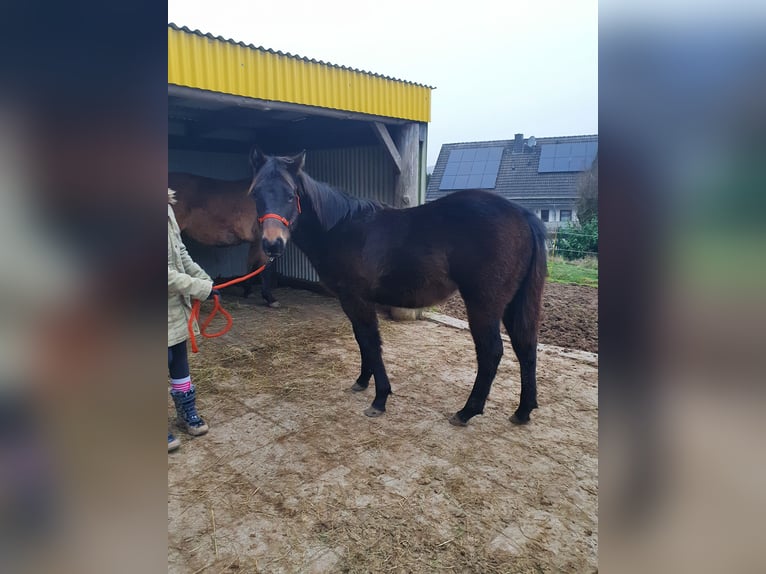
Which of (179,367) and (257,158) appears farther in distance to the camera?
(257,158)

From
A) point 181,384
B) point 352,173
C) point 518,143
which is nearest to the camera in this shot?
point 181,384

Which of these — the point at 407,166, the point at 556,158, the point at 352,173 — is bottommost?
the point at 407,166

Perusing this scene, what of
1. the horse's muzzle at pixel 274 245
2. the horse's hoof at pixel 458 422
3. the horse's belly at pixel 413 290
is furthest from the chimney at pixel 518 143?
the horse's muzzle at pixel 274 245

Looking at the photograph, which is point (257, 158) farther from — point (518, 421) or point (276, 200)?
point (518, 421)

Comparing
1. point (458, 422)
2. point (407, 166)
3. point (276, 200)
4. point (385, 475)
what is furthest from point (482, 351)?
point (407, 166)

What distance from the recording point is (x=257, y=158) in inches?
132

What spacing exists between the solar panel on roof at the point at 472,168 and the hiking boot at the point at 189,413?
1664 centimetres

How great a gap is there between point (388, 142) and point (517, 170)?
1449 centimetres

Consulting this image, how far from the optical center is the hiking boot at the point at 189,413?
2.96 meters

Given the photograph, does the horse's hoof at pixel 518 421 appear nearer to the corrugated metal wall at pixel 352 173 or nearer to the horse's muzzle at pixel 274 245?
the horse's muzzle at pixel 274 245

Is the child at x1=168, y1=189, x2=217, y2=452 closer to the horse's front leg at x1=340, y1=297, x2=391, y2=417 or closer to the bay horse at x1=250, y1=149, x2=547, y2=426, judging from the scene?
the bay horse at x1=250, y1=149, x2=547, y2=426

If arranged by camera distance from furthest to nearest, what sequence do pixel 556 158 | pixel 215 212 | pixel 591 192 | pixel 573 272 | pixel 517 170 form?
pixel 517 170
pixel 556 158
pixel 573 272
pixel 215 212
pixel 591 192
